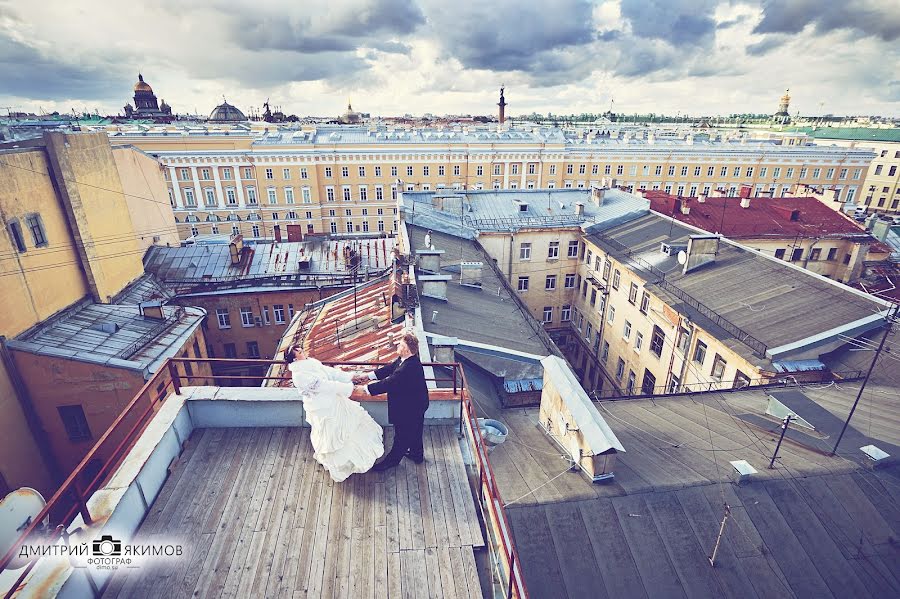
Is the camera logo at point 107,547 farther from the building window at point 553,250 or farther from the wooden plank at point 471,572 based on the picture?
the building window at point 553,250

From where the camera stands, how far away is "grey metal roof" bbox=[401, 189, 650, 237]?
2858 centimetres

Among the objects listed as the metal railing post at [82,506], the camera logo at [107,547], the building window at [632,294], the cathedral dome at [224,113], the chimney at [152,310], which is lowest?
the building window at [632,294]

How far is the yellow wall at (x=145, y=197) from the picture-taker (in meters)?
25.6

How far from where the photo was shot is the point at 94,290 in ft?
65.5

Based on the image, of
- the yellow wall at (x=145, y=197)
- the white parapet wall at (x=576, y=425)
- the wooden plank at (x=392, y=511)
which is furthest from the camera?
the yellow wall at (x=145, y=197)

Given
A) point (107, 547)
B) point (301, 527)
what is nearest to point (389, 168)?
point (301, 527)

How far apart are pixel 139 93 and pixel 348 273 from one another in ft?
332

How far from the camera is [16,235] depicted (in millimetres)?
16359

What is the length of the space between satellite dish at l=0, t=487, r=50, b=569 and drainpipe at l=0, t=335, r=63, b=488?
547 inches

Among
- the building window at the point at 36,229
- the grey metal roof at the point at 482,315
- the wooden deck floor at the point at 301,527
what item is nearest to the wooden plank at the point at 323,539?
the wooden deck floor at the point at 301,527

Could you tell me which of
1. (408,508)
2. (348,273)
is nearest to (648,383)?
(348,273)

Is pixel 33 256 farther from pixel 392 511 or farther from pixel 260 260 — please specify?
pixel 392 511

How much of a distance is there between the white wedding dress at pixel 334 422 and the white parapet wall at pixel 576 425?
4.74 meters

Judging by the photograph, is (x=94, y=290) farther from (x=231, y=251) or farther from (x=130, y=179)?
(x=130, y=179)
